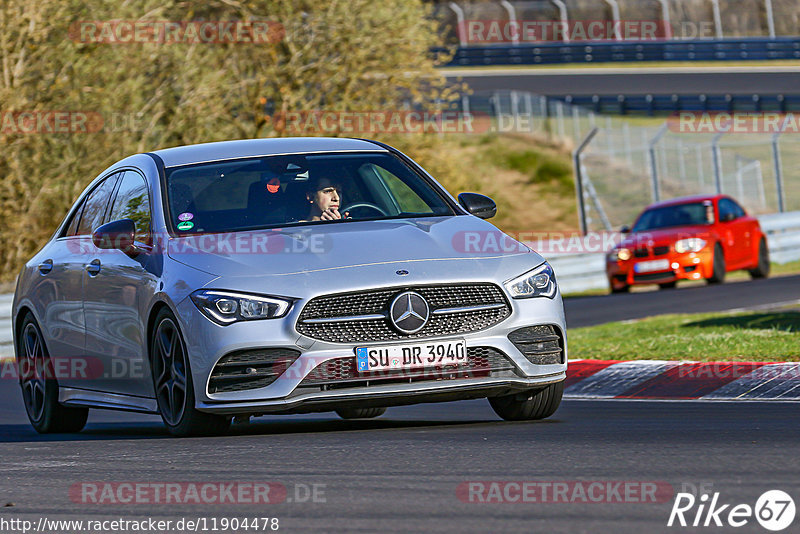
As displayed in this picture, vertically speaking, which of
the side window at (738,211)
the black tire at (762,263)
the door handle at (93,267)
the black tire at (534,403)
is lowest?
the black tire at (762,263)

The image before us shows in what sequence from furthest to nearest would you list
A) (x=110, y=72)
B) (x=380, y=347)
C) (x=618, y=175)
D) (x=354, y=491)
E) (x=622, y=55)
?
(x=622, y=55) → (x=618, y=175) → (x=110, y=72) → (x=380, y=347) → (x=354, y=491)

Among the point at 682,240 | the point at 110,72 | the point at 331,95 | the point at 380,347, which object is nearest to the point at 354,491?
the point at 380,347

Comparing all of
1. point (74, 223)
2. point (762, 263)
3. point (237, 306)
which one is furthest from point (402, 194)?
point (762, 263)

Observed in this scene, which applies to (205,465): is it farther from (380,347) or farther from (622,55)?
(622,55)

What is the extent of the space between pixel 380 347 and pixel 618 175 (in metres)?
37.0

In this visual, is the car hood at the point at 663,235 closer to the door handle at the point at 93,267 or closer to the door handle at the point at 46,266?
the door handle at the point at 46,266

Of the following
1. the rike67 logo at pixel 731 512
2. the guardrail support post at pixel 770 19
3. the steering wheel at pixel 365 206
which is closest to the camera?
the rike67 logo at pixel 731 512

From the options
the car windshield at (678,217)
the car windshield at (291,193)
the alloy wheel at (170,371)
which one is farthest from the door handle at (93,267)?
the car windshield at (678,217)

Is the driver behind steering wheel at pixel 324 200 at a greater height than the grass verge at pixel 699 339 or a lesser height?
greater

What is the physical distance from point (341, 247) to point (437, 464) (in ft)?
5.80

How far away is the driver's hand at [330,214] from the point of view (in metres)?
8.90

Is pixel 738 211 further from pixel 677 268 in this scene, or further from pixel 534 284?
pixel 534 284

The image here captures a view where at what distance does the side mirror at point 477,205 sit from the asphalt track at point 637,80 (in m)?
49.9

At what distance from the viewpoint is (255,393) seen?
7.93m
